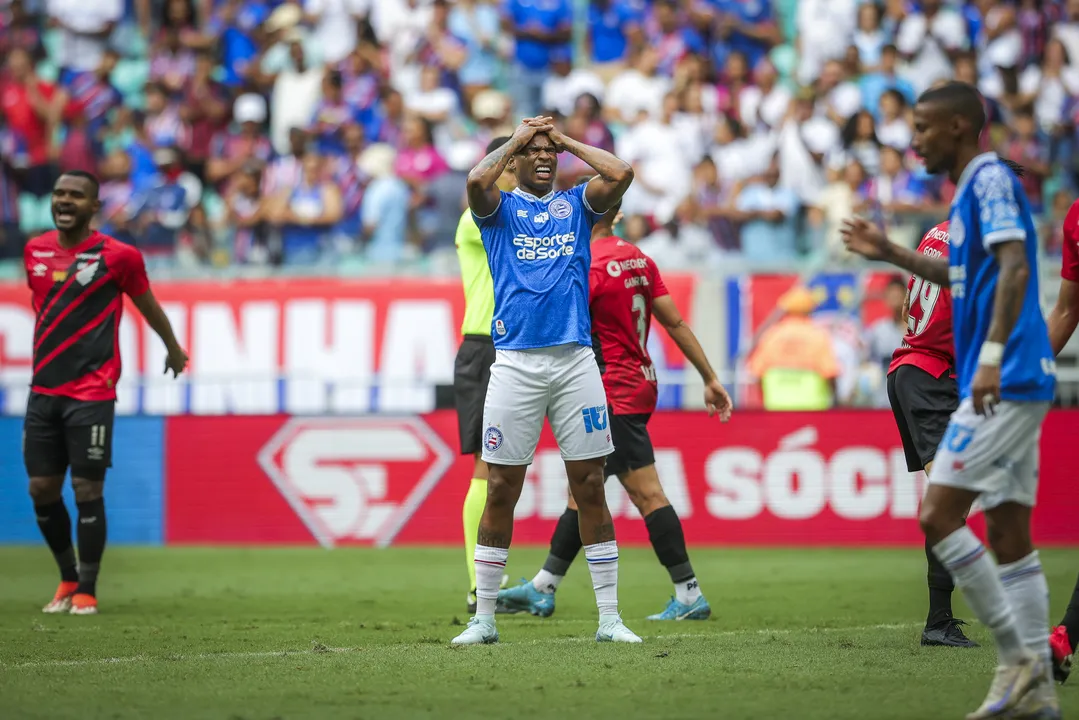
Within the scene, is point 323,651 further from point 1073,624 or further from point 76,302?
point 1073,624

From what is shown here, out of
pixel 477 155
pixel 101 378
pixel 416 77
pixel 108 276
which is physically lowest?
pixel 101 378

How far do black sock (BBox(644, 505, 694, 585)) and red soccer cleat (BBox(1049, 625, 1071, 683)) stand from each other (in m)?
2.79

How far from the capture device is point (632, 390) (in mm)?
8836

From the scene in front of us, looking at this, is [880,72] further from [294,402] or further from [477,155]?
[294,402]

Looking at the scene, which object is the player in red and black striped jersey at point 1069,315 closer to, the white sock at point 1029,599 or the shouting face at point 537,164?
the white sock at point 1029,599

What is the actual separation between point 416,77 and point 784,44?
16.6ft

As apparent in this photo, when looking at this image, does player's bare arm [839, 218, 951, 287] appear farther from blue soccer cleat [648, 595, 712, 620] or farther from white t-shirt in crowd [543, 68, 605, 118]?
white t-shirt in crowd [543, 68, 605, 118]

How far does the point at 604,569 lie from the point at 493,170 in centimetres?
210

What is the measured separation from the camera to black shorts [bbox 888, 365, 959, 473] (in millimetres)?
7488

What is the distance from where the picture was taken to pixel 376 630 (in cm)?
818

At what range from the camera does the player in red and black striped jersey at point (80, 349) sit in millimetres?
9266

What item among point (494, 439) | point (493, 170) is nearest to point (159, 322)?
point (494, 439)

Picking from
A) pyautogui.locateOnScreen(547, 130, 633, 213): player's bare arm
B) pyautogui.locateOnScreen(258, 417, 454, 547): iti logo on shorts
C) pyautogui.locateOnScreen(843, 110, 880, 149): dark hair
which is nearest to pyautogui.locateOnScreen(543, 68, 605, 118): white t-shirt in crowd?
pyautogui.locateOnScreen(843, 110, 880, 149): dark hair

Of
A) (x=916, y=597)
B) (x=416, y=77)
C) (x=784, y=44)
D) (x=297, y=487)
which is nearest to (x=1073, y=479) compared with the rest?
(x=916, y=597)
